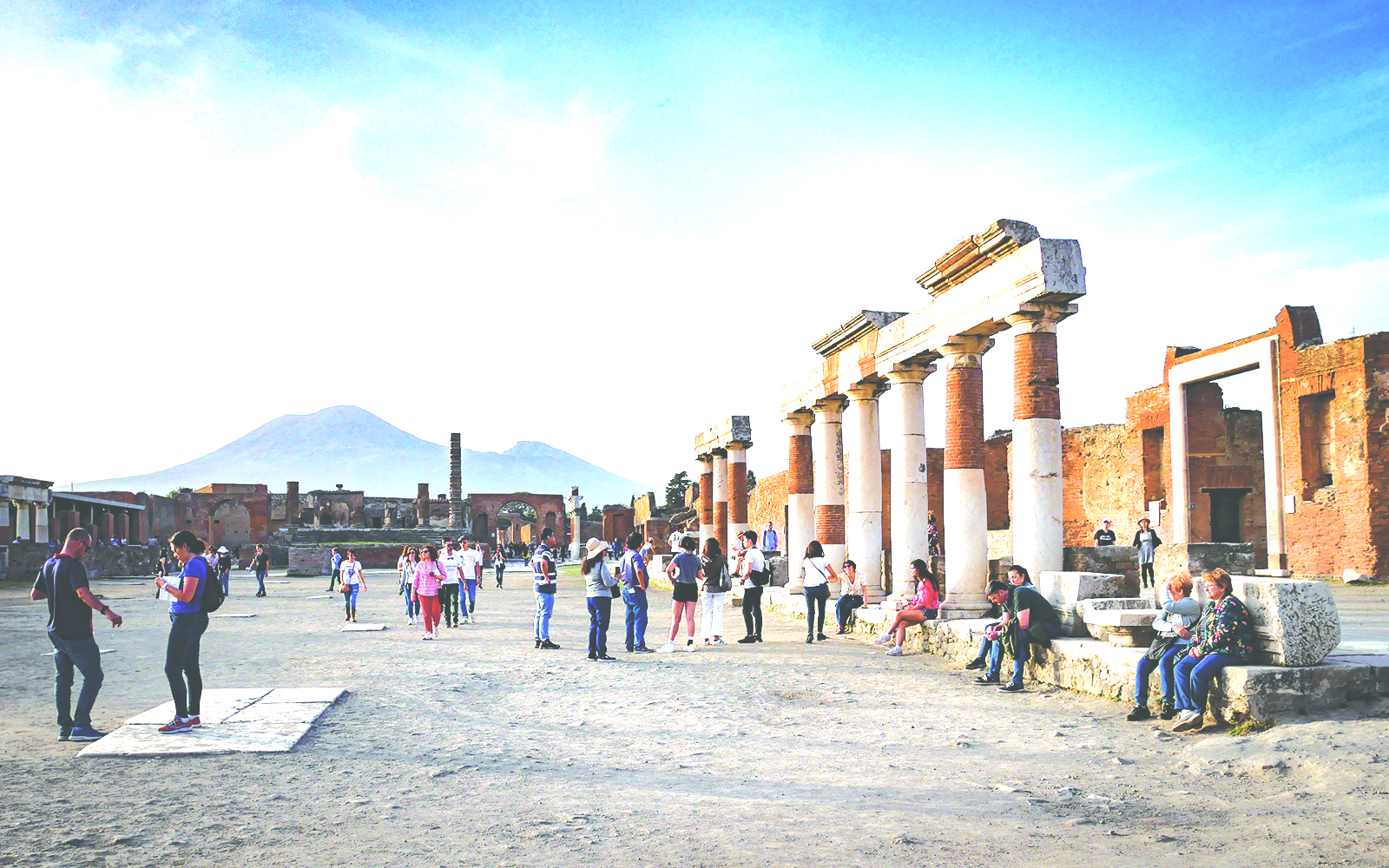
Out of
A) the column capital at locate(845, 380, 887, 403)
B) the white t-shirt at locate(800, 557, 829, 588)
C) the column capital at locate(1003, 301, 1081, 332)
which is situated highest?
the column capital at locate(1003, 301, 1081, 332)

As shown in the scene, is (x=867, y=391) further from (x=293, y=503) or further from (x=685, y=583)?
(x=293, y=503)

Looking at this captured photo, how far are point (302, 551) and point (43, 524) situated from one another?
37.0 feet

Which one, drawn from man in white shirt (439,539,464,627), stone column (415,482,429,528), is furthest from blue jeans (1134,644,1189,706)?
stone column (415,482,429,528)

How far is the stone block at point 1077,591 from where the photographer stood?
32.8 ft

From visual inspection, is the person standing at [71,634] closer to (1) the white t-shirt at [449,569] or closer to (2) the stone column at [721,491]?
(1) the white t-shirt at [449,569]

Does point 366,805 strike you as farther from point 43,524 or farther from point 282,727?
point 43,524

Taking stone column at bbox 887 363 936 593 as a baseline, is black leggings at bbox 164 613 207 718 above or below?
below

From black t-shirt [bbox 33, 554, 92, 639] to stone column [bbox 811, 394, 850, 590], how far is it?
1267cm

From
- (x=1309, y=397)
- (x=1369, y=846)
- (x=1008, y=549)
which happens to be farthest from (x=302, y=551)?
(x=1369, y=846)

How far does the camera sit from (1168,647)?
7840 mm

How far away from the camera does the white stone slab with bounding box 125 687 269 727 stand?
781 centimetres

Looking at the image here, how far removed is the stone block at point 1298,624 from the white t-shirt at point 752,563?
24.5ft

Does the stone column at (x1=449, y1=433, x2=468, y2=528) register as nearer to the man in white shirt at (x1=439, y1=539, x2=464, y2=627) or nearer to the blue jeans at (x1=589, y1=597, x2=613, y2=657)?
the man in white shirt at (x1=439, y1=539, x2=464, y2=627)

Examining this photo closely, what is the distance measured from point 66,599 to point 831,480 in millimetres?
13170
